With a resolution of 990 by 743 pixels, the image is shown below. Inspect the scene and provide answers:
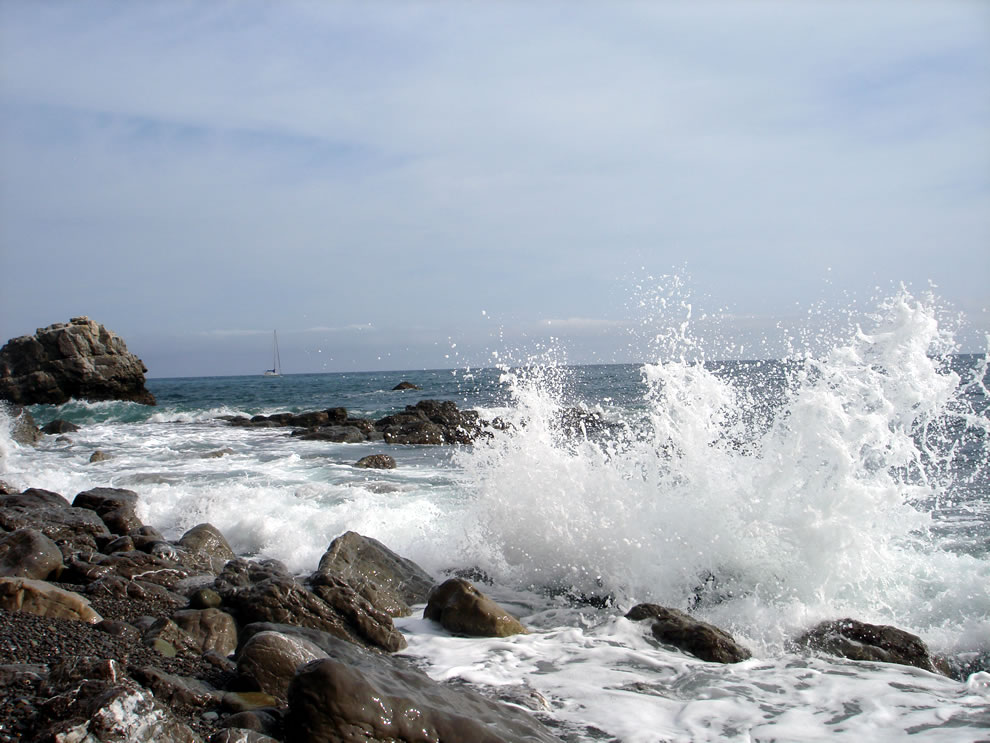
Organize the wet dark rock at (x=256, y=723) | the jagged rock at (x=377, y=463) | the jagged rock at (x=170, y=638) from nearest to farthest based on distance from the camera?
the wet dark rock at (x=256, y=723), the jagged rock at (x=170, y=638), the jagged rock at (x=377, y=463)

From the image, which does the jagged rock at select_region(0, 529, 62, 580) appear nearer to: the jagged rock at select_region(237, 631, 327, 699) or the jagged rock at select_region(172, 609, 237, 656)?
the jagged rock at select_region(172, 609, 237, 656)

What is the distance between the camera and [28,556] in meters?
5.89

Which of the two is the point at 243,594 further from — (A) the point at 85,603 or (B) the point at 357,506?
(B) the point at 357,506

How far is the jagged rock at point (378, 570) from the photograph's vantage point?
6.45 metres

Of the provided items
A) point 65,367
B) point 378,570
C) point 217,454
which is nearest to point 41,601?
point 378,570

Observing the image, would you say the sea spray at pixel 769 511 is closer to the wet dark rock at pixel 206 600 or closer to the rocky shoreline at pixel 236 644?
the rocky shoreline at pixel 236 644

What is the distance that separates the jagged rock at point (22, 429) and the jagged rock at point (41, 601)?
16498mm

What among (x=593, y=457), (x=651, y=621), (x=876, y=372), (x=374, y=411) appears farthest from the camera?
(x=374, y=411)

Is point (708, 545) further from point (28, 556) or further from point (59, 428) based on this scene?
point (59, 428)

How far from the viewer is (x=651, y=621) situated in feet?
18.7

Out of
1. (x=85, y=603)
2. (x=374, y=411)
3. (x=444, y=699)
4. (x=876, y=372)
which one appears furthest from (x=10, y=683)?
(x=374, y=411)

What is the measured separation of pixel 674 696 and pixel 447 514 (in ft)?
17.4

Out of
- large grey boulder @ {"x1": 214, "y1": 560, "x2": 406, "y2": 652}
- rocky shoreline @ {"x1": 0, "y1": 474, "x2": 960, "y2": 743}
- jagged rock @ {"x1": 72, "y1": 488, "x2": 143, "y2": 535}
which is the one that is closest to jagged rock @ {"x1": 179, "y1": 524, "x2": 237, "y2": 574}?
rocky shoreline @ {"x1": 0, "y1": 474, "x2": 960, "y2": 743}

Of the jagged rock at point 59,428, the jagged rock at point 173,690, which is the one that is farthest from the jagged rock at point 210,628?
the jagged rock at point 59,428
